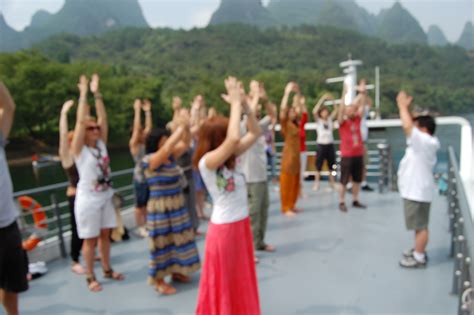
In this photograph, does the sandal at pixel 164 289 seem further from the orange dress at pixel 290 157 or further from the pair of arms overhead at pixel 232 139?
the orange dress at pixel 290 157

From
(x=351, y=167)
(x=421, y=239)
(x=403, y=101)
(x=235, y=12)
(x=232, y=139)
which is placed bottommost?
(x=421, y=239)

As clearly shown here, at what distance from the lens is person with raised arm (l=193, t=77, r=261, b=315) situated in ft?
6.17

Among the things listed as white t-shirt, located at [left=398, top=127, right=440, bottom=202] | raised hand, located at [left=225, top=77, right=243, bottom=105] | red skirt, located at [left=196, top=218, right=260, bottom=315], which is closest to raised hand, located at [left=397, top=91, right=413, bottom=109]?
→ white t-shirt, located at [left=398, top=127, right=440, bottom=202]

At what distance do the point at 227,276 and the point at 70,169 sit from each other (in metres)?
1.83

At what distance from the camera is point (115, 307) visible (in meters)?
2.60

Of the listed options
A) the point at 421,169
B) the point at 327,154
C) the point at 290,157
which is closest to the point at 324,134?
the point at 327,154

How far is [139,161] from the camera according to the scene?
3.82 m

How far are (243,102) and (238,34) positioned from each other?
54502mm

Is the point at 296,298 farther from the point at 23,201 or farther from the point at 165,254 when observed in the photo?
the point at 23,201

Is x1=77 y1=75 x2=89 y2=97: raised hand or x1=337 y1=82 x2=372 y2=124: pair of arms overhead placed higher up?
x1=77 y1=75 x2=89 y2=97: raised hand

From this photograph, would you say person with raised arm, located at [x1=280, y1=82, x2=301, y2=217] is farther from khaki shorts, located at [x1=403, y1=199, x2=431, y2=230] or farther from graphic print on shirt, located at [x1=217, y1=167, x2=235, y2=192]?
graphic print on shirt, located at [x1=217, y1=167, x2=235, y2=192]

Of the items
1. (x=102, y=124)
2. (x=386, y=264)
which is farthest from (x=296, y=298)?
(x=102, y=124)

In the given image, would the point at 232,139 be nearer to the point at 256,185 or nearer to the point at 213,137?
the point at 213,137

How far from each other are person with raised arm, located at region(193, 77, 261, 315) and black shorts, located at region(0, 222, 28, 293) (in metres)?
0.99
